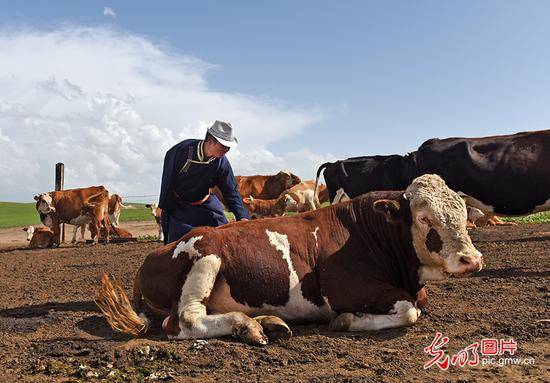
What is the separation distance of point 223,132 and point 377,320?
2820 millimetres

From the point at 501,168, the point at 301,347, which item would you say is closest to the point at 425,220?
the point at 301,347

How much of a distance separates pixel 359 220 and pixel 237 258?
130 cm

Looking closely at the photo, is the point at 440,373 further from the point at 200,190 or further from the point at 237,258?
the point at 200,190

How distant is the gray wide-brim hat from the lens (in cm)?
650

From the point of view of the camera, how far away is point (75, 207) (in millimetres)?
19922

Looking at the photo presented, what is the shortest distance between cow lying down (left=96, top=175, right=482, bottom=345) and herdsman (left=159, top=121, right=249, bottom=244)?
4.80 ft

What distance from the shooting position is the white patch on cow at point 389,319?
5.02m

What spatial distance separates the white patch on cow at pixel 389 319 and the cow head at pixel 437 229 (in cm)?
45

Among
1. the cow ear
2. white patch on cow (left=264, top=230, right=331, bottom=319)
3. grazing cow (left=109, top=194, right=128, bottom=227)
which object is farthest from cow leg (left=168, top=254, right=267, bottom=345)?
grazing cow (left=109, top=194, right=128, bottom=227)

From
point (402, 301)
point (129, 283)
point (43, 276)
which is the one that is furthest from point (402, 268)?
point (43, 276)

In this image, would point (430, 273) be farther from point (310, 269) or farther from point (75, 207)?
point (75, 207)

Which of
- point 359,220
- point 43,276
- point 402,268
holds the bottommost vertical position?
point 43,276

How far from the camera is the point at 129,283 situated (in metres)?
8.84

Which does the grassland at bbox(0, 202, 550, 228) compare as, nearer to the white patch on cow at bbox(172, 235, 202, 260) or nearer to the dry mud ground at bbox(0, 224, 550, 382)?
the dry mud ground at bbox(0, 224, 550, 382)
